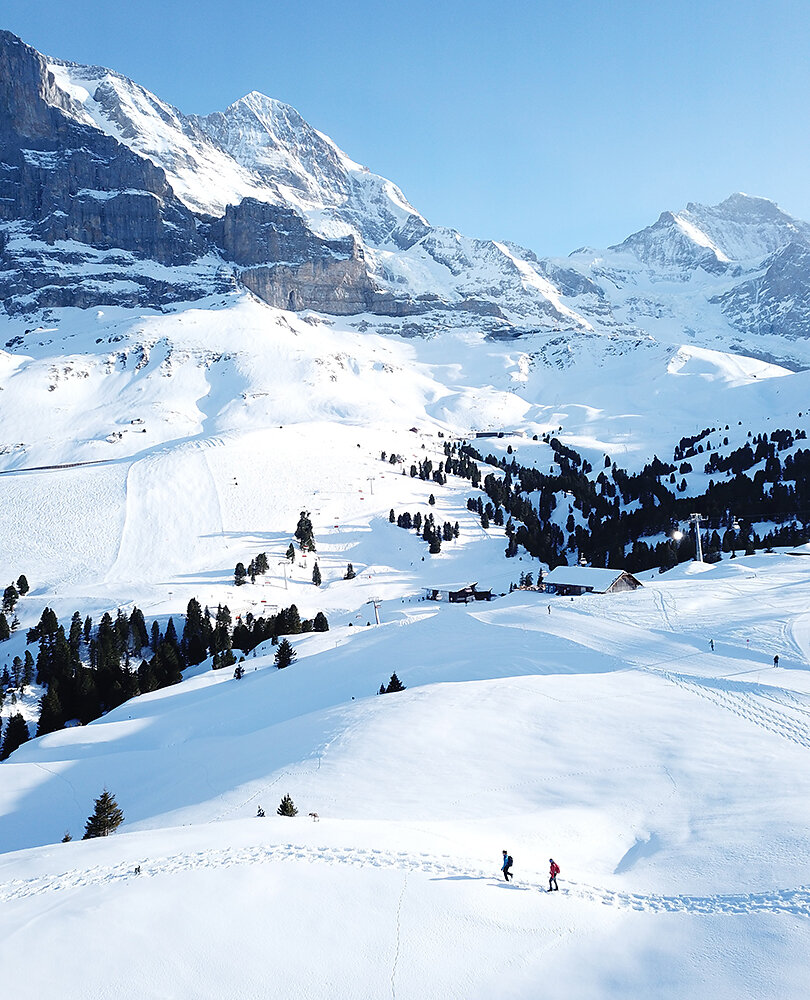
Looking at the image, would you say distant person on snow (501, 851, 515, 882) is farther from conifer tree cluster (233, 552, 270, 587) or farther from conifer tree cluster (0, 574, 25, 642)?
conifer tree cluster (0, 574, 25, 642)

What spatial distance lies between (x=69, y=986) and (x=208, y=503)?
112967 millimetres

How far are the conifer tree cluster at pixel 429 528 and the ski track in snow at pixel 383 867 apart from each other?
9028 cm

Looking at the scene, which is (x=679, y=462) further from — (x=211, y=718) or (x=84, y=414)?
(x=84, y=414)

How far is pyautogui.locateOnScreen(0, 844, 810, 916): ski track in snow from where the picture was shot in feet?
51.7

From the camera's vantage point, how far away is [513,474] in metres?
161

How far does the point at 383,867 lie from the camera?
1722 cm

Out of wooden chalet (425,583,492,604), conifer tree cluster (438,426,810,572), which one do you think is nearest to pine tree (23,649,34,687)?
wooden chalet (425,583,492,604)

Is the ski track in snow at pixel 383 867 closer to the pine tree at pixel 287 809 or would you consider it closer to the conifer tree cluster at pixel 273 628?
the pine tree at pixel 287 809

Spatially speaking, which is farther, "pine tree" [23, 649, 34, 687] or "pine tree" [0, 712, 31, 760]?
"pine tree" [23, 649, 34, 687]

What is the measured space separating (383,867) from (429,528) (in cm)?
9713

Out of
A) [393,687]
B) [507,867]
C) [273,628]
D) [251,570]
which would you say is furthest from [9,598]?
[507,867]

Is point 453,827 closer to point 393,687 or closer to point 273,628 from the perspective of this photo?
point 393,687

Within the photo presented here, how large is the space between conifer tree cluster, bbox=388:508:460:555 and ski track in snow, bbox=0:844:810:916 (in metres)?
90.3

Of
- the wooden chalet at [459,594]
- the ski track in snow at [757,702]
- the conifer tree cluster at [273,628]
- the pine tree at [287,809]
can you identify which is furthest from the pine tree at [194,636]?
the pine tree at [287,809]
